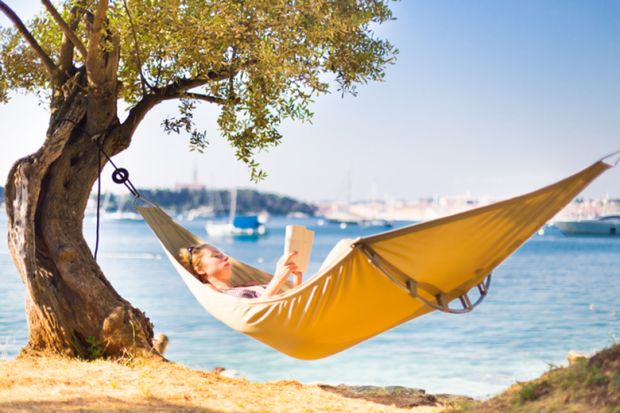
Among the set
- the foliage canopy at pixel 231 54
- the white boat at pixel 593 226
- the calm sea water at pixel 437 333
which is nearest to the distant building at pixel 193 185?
the calm sea water at pixel 437 333

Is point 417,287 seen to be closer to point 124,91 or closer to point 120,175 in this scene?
point 120,175

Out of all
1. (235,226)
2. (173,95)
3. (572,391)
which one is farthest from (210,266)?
(235,226)

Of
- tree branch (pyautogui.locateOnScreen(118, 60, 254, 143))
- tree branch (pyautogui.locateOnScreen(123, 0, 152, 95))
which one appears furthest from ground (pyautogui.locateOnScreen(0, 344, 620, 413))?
tree branch (pyautogui.locateOnScreen(123, 0, 152, 95))

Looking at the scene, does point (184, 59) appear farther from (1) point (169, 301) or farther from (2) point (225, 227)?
(2) point (225, 227)

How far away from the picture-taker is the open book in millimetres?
3695

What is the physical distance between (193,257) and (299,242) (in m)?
0.78

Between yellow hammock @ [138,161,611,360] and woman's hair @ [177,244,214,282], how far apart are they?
0.62 m

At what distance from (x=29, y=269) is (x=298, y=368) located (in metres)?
8.66

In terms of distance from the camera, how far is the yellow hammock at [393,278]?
9.23ft

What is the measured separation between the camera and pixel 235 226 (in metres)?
43.8

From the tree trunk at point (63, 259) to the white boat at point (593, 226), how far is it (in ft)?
140

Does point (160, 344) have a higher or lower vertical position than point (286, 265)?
lower

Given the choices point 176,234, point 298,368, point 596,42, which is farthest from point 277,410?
point 596,42

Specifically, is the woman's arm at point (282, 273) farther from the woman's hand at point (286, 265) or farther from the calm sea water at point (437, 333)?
the calm sea water at point (437, 333)
